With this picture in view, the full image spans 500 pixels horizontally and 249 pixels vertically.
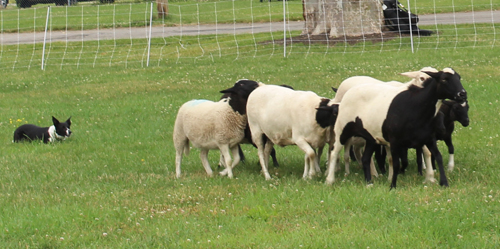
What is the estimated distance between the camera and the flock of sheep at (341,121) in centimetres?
677

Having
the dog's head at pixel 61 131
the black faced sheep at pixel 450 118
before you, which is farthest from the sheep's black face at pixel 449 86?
the dog's head at pixel 61 131

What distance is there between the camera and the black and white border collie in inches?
444

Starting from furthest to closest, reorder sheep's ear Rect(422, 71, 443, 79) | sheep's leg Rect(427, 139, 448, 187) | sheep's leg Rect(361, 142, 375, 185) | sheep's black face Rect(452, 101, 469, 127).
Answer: sheep's black face Rect(452, 101, 469, 127)
sheep's leg Rect(361, 142, 375, 185)
sheep's leg Rect(427, 139, 448, 187)
sheep's ear Rect(422, 71, 443, 79)

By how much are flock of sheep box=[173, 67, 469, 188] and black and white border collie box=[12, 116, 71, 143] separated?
3304 mm

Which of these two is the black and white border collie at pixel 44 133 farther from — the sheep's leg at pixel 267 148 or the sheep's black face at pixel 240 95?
the sheep's leg at pixel 267 148

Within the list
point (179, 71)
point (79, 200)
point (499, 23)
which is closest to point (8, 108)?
point (179, 71)

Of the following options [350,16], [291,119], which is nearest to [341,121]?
[291,119]

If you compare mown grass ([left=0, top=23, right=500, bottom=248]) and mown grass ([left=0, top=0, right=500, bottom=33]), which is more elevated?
mown grass ([left=0, top=0, right=500, bottom=33])

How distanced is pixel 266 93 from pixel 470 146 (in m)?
3.20

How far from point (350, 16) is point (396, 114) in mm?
13854

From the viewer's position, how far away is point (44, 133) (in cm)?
1146

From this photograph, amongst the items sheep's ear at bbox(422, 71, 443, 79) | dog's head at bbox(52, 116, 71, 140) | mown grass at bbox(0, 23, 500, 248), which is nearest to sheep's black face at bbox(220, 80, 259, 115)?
mown grass at bbox(0, 23, 500, 248)

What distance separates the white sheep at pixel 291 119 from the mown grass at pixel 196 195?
447 millimetres

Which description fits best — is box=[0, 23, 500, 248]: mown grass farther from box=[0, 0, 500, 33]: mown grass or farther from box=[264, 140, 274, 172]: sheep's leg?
box=[0, 0, 500, 33]: mown grass
